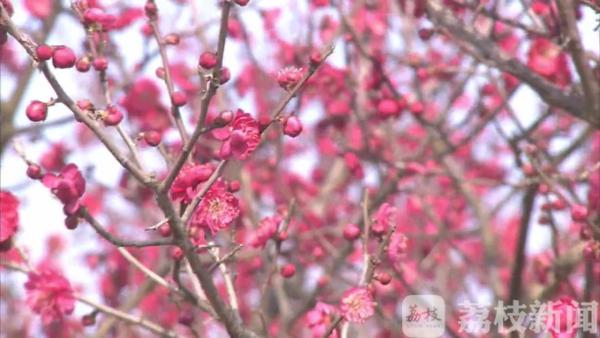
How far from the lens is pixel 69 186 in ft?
7.66

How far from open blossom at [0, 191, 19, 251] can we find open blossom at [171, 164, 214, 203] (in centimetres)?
74

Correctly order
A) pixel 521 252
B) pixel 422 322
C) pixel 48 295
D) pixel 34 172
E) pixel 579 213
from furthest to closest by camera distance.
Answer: pixel 521 252
pixel 579 213
pixel 422 322
pixel 48 295
pixel 34 172

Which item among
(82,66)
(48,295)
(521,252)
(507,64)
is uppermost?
(507,64)

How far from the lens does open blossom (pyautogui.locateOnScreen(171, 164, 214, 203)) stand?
240 cm

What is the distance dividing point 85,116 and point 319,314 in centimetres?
112

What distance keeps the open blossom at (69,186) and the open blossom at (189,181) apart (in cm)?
26

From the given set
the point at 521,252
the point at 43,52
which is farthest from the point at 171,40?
the point at 521,252

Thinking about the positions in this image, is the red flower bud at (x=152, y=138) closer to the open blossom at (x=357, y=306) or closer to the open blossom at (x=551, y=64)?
the open blossom at (x=357, y=306)

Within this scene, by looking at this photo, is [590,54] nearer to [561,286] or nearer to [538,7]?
[538,7]

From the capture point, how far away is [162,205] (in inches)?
89.6

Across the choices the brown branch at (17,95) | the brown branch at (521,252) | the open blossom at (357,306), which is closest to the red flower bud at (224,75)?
the open blossom at (357,306)

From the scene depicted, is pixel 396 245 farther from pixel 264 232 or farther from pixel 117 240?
pixel 117 240

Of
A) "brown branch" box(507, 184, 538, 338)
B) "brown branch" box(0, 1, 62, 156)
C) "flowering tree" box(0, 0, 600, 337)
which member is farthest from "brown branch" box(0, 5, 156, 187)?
"brown branch" box(0, 1, 62, 156)

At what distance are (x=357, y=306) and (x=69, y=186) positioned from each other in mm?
959
